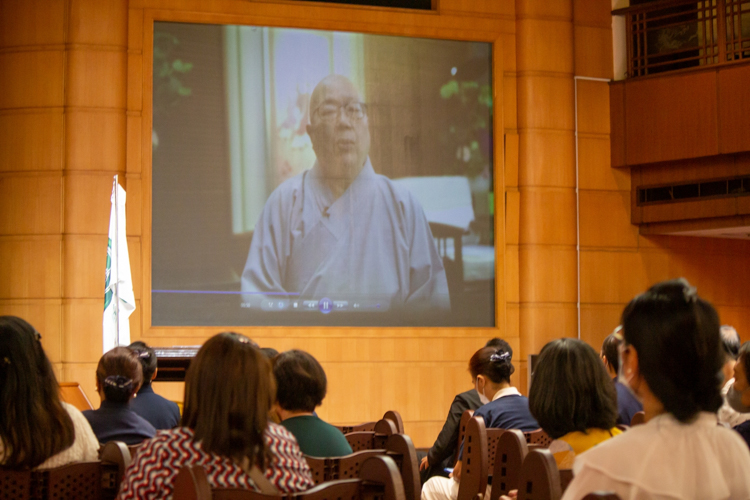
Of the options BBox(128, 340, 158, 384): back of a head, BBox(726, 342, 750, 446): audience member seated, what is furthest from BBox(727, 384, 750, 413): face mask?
BBox(128, 340, 158, 384): back of a head

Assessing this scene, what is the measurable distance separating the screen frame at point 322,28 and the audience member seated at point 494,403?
4.04 m

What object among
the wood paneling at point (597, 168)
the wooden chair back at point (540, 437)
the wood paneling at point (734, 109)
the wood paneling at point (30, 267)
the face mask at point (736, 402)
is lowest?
the wooden chair back at point (540, 437)

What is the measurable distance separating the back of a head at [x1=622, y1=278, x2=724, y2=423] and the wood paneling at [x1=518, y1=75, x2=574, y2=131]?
25.3 feet

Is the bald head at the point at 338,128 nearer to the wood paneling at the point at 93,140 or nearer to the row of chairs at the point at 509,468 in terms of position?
the wood paneling at the point at 93,140

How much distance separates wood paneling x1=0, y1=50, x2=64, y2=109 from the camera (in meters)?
7.93

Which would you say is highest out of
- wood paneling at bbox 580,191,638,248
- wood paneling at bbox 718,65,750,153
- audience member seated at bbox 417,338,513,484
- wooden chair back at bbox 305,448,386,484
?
wood paneling at bbox 718,65,750,153

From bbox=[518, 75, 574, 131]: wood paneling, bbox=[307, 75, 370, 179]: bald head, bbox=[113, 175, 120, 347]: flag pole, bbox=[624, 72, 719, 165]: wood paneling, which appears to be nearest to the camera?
bbox=[113, 175, 120, 347]: flag pole

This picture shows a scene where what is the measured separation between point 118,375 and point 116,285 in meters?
2.85

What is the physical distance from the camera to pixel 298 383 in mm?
2859

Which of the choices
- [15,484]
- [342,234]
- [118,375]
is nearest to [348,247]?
[342,234]

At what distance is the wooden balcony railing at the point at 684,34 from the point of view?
8.48 metres

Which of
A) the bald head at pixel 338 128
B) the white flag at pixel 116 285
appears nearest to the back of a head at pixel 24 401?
the white flag at pixel 116 285

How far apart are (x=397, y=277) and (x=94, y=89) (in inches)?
143

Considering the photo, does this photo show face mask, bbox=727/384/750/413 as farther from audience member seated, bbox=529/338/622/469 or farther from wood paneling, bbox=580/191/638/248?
wood paneling, bbox=580/191/638/248
